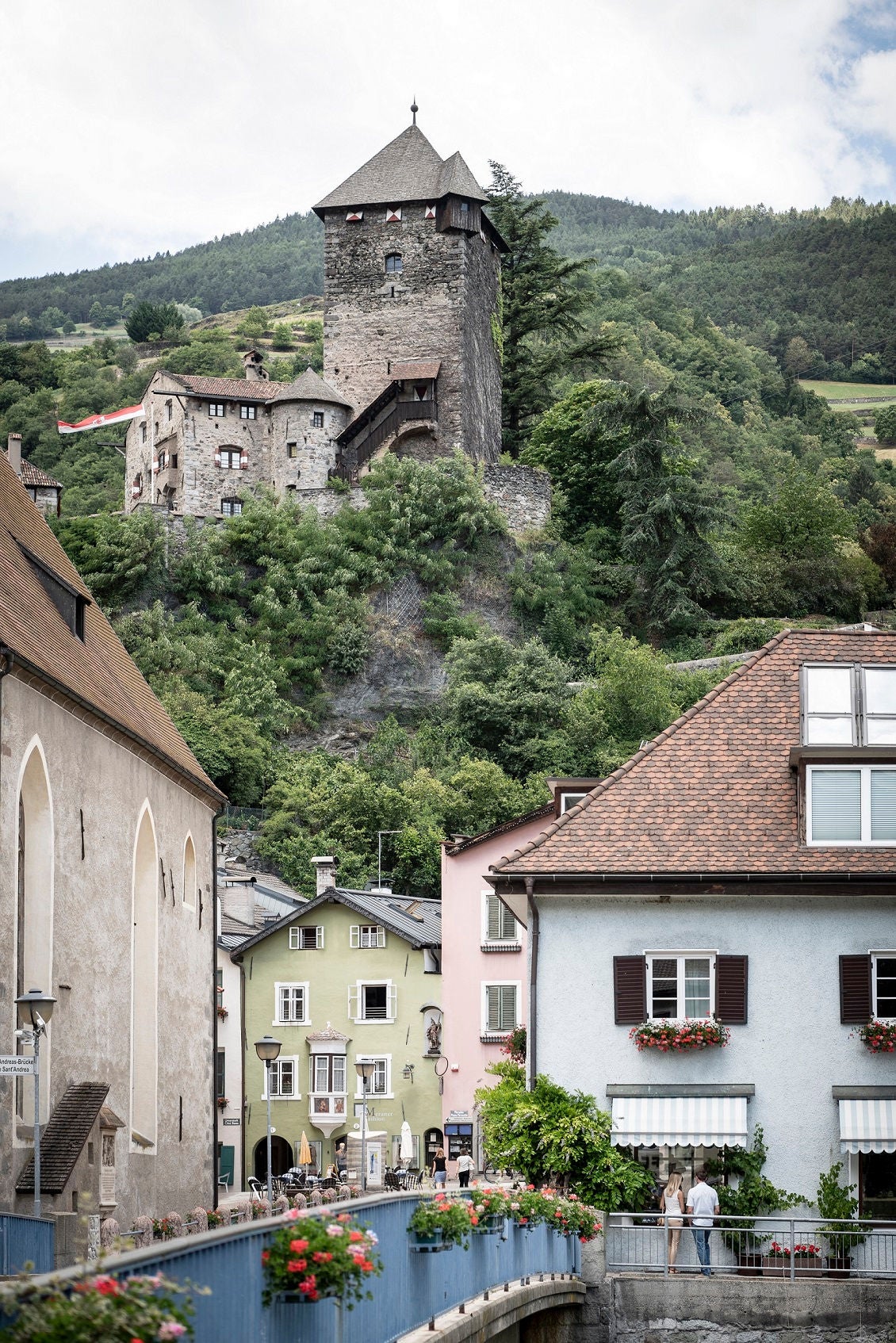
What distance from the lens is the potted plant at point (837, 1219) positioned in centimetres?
2258

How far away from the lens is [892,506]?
387 feet

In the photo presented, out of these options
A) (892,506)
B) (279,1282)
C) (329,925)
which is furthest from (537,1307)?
(892,506)

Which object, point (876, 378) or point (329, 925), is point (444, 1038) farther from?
point (876, 378)

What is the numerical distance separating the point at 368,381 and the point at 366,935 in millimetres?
34328

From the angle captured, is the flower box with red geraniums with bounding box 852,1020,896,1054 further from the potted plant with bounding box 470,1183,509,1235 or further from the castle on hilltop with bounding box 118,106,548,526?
the castle on hilltop with bounding box 118,106,548,526

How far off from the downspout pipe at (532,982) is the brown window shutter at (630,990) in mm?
1028

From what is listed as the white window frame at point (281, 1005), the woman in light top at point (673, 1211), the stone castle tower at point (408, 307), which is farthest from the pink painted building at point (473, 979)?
the stone castle tower at point (408, 307)

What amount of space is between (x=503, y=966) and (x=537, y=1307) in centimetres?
2355

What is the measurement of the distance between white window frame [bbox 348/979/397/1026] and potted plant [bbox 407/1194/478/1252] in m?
36.5

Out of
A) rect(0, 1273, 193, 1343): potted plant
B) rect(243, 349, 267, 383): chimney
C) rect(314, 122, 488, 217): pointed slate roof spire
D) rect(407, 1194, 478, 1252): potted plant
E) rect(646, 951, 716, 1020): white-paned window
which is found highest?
rect(314, 122, 488, 217): pointed slate roof spire

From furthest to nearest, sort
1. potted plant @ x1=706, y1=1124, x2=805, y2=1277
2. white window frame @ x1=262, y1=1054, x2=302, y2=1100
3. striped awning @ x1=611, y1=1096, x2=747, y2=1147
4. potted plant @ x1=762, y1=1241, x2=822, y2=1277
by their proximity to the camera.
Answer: white window frame @ x1=262, y1=1054, x2=302, y2=1100, striped awning @ x1=611, y1=1096, x2=747, y2=1147, potted plant @ x1=706, y1=1124, x2=805, y2=1277, potted plant @ x1=762, y1=1241, x2=822, y2=1277

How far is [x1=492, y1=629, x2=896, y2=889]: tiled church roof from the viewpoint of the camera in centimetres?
2586

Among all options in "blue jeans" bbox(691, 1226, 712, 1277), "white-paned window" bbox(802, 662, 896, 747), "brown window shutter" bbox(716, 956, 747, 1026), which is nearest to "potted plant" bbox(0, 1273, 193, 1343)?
"blue jeans" bbox(691, 1226, 712, 1277)

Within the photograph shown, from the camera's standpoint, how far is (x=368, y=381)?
80750 millimetres
